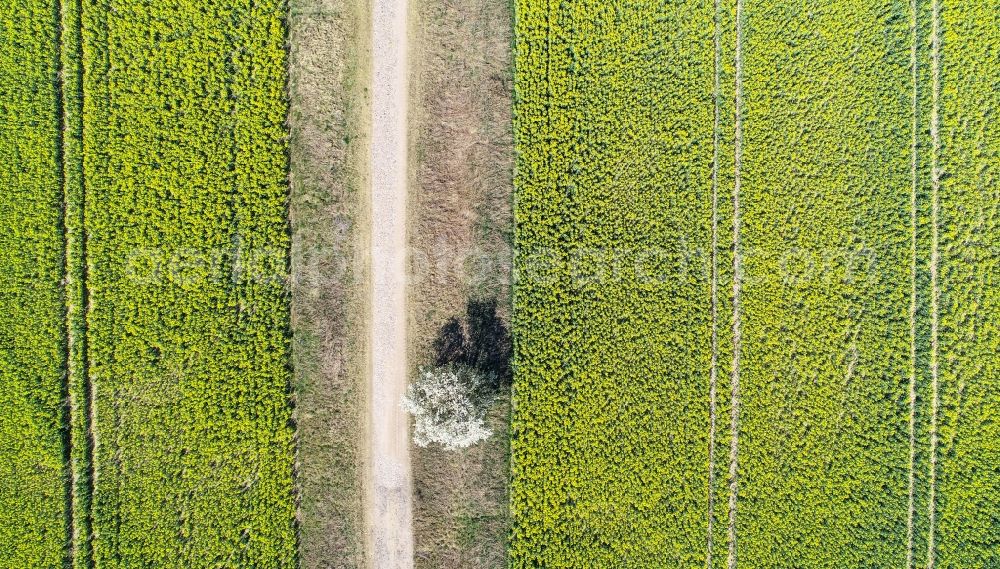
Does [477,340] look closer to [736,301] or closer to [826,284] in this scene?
[736,301]

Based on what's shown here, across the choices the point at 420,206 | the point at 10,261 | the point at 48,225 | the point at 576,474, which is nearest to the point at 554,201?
the point at 420,206

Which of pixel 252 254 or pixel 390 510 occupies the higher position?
pixel 252 254

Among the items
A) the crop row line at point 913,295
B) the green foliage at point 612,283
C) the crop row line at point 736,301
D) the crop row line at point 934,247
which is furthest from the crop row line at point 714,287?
the crop row line at point 934,247

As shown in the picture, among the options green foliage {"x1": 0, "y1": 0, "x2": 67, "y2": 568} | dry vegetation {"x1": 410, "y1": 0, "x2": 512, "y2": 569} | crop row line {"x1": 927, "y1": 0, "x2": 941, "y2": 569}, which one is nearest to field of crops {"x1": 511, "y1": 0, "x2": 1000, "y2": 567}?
crop row line {"x1": 927, "y1": 0, "x2": 941, "y2": 569}

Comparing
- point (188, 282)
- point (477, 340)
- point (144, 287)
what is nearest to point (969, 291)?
point (477, 340)

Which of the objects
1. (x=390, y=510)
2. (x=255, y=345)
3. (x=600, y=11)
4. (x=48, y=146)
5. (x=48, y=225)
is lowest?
(x=390, y=510)

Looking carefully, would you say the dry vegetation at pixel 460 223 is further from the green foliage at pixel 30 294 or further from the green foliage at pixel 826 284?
the green foliage at pixel 30 294

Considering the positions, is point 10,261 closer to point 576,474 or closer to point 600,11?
point 576,474
